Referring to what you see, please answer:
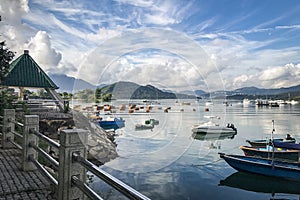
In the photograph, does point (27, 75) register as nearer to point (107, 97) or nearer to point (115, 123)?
point (115, 123)

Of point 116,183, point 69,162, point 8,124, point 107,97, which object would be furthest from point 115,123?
point 116,183

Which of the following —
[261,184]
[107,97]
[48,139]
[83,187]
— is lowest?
[261,184]

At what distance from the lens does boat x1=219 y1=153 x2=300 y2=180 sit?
40.3 feet

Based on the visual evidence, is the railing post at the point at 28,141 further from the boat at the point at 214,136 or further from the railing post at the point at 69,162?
the boat at the point at 214,136

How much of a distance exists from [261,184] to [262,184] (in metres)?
0.05

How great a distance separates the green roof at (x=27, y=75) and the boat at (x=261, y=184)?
1401 centimetres

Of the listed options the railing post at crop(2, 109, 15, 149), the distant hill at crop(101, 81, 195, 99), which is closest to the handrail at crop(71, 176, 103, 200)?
the distant hill at crop(101, 81, 195, 99)

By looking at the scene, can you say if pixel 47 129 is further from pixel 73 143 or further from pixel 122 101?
pixel 73 143

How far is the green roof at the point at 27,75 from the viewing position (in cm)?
1679

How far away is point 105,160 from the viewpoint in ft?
41.8

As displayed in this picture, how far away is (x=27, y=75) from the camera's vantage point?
17.6 m

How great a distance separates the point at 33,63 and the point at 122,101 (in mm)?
16675

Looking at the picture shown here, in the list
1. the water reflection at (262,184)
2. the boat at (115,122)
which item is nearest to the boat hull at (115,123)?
the boat at (115,122)

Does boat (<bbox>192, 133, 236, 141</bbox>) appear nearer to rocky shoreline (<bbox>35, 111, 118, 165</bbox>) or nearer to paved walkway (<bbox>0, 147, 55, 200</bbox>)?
rocky shoreline (<bbox>35, 111, 118, 165</bbox>)
